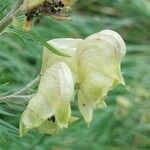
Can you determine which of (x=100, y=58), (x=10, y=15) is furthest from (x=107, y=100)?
(x=10, y=15)

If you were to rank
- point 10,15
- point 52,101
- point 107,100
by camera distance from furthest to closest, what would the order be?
point 107,100 → point 52,101 → point 10,15

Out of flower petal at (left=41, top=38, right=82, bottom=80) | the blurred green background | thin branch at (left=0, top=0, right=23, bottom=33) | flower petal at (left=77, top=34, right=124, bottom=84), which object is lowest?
the blurred green background

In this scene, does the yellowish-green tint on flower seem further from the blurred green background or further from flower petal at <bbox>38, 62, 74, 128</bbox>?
the blurred green background

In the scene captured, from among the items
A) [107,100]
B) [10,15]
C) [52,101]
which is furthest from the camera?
[107,100]

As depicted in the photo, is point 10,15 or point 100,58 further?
point 100,58

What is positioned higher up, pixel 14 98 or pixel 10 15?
pixel 10 15

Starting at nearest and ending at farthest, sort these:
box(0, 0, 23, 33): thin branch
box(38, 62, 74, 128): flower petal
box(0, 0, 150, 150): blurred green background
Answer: box(0, 0, 23, 33): thin branch → box(38, 62, 74, 128): flower petal → box(0, 0, 150, 150): blurred green background

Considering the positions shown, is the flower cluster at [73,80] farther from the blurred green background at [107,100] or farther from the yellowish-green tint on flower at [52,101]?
the blurred green background at [107,100]

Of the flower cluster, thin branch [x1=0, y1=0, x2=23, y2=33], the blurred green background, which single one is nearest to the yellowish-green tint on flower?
the flower cluster

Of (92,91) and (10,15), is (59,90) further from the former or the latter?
(10,15)

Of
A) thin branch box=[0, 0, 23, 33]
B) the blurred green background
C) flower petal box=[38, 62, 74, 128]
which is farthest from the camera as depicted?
the blurred green background
